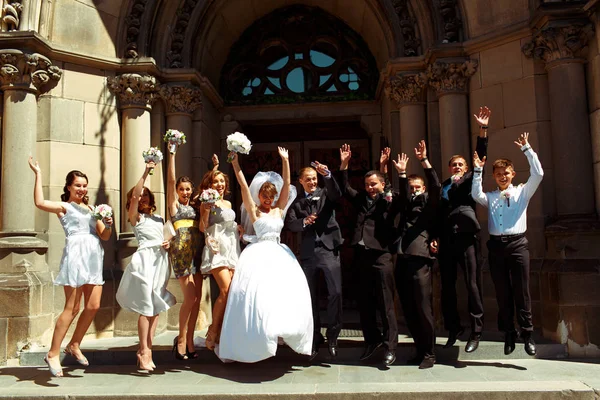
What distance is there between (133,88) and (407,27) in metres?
4.10

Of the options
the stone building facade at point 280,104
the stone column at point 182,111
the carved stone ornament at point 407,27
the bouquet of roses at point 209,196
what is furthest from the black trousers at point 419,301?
the stone column at point 182,111

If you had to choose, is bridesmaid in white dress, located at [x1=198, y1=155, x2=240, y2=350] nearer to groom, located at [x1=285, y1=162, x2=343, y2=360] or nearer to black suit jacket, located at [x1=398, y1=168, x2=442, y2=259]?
groom, located at [x1=285, y1=162, x2=343, y2=360]

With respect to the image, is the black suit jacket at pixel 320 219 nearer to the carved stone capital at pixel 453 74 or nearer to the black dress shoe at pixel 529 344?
the black dress shoe at pixel 529 344

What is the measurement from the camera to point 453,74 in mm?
7621

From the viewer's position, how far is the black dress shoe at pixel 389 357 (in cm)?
552

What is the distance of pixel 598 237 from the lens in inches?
250

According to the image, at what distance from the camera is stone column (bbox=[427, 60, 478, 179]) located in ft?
25.0

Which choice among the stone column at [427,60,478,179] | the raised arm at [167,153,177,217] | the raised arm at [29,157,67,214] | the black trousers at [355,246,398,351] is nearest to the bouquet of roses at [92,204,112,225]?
the raised arm at [29,157,67,214]

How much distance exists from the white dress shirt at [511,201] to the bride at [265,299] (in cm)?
196

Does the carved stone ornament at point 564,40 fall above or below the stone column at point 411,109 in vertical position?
above

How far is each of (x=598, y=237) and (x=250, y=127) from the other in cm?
610

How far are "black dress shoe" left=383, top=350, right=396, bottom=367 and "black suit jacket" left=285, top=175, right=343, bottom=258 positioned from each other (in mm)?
1187

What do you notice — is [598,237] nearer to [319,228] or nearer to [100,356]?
[319,228]

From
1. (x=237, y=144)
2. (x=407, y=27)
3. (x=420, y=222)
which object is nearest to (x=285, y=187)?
(x=237, y=144)
